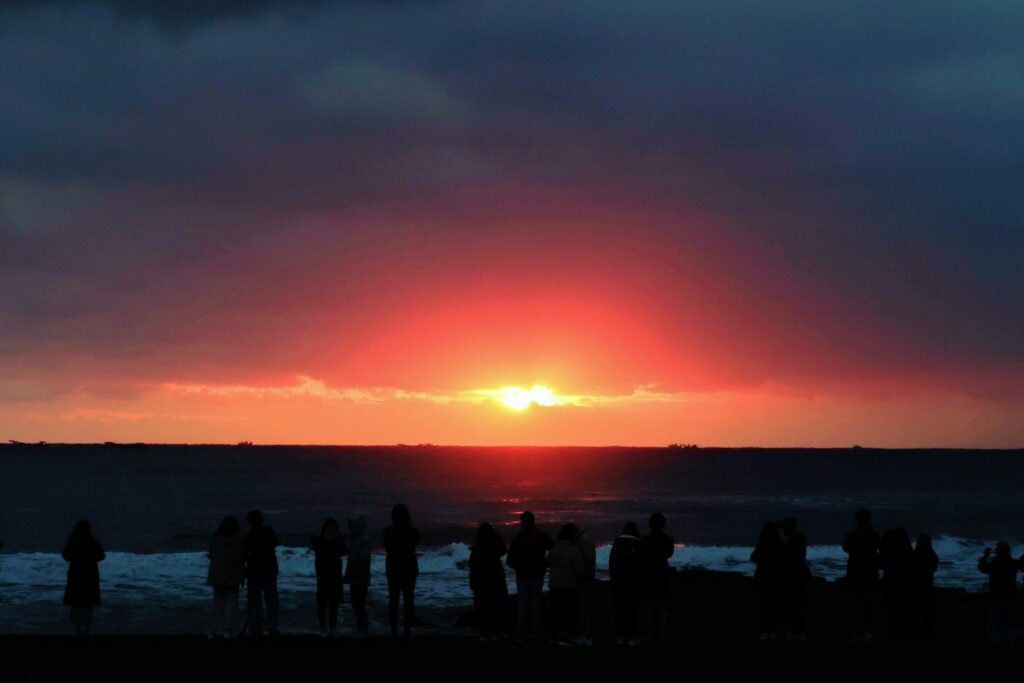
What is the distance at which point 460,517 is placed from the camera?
74.0 m

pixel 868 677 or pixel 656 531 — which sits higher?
pixel 656 531

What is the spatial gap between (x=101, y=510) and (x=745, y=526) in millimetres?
44152

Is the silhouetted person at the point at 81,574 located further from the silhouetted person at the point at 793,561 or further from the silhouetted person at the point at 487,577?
the silhouetted person at the point at 793,561

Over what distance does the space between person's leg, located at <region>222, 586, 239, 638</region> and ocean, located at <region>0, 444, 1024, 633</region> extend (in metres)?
8.07

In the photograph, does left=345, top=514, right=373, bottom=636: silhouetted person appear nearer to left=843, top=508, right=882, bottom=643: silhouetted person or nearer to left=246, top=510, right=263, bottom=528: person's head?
left=246, top=510, right=263, bottom=528: person's head

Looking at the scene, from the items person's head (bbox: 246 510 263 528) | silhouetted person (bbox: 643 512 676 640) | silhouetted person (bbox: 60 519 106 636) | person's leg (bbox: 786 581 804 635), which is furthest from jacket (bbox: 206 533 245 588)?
person's leg (bbox: 786 581 804 635)

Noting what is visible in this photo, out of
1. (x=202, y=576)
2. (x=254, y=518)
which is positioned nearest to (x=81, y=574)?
(x=254, y=518)

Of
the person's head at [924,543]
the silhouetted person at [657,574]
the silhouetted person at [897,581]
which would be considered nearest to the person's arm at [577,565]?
the silhouetted person at [657,574]

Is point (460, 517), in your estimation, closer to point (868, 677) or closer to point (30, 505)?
point (30, 505)

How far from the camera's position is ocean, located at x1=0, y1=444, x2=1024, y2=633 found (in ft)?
101

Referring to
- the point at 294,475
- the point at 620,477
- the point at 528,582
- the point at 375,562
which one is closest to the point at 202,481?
the point at 294,475

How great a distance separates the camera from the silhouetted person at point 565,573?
15211 millimetres

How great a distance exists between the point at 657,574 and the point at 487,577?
2.55 m

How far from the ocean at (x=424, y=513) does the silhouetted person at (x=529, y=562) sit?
9.21 meters
